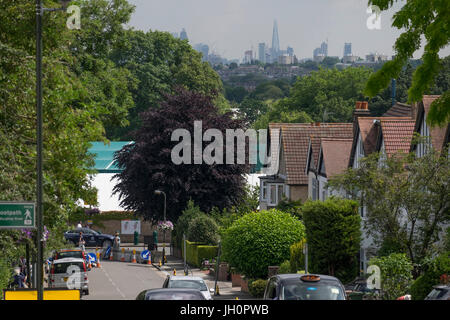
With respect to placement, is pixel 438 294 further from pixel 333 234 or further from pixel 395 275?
pixel 333 234

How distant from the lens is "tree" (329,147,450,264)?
2984 cm

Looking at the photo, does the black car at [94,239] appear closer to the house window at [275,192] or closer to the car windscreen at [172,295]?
the house window at [275,192]

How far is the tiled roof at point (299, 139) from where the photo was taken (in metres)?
56.3

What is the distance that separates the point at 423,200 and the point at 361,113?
1866 cm

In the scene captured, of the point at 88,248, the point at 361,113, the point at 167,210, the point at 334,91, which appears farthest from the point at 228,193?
the point at 334,91

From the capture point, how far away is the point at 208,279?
49.7 m

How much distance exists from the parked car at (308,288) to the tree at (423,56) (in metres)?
4.18

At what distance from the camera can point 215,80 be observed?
115 m

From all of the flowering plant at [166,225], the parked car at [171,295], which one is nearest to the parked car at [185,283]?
the parked car at [171,295]

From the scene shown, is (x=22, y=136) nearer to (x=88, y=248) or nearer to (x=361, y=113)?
(x=361, y=113)

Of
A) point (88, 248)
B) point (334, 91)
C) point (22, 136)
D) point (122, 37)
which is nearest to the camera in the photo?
point (22, 136)

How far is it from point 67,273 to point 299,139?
2176cm

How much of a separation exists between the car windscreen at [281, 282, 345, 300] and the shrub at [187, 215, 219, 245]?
41.5 m

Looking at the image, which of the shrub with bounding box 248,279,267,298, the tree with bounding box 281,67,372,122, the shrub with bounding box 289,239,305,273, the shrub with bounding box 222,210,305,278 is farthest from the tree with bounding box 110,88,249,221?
the tree with bounding box 281,67,372,122
